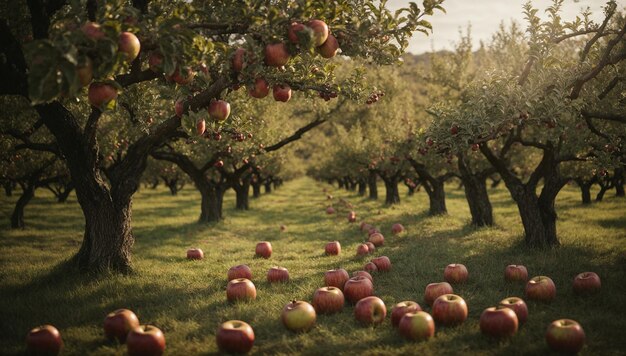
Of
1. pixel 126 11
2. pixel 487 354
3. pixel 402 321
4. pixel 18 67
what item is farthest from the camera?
pixel 18 67

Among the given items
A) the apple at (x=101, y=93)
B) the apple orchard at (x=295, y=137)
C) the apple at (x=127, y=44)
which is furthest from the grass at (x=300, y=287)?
the apple at (x=127, y=44)

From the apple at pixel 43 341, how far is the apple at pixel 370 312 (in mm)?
4730

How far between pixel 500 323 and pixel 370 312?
1.99m

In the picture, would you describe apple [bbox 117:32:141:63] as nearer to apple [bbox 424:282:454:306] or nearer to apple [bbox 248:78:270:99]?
apple [bbox 248:78:270:99]

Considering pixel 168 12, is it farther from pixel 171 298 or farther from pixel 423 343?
pixel 423 343

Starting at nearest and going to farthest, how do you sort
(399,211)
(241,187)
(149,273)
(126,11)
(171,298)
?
(126,11) < (171,298) < (149,273) < (399,211) < (241,187)

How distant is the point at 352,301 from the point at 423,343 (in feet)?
6.73

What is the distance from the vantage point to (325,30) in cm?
565

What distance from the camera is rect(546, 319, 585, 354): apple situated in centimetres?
542

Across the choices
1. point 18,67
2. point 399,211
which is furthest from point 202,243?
point 399,211

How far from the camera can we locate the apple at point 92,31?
4.48m

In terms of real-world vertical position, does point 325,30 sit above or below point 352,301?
above

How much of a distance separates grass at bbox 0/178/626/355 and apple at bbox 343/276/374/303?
0.31 m

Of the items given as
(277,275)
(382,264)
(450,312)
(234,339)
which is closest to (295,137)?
(382,264)
